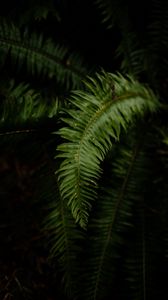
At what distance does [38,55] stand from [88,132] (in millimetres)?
874

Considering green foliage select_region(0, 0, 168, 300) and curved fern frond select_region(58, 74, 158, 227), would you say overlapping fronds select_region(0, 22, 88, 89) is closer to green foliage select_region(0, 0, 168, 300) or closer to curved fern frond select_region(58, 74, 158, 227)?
green foliage select_region(0, 0, 168, 300)

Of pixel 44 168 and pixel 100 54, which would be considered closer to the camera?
pixel 44 168

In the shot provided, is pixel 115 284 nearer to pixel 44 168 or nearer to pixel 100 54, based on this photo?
pixel 44 168

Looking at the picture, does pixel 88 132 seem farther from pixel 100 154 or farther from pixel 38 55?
pixel 38 55

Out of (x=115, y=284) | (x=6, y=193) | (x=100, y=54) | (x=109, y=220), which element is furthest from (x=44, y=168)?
(x=100, y=54)

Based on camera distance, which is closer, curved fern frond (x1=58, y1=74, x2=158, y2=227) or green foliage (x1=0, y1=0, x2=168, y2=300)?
curved fern frond (x1=58, y1=74, x2=158, y2=227)

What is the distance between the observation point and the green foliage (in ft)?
5.98

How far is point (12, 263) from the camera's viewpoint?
7.88 ft

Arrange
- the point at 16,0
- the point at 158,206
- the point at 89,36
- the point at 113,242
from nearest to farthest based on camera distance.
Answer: the point at 113,242 < the point at 158,206 < the point at 16,0 < the point at 89,36

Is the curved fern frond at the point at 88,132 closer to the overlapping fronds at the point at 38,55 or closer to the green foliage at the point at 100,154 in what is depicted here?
the green foliage at the point at 100,154

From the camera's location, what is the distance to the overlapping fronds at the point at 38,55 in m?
2.22

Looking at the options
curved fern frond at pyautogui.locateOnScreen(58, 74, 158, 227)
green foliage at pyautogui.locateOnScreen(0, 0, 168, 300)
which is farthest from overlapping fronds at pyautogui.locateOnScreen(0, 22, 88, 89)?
curved fern frond at pyautogui.locateOnScreen(58, 74, 158, 227)

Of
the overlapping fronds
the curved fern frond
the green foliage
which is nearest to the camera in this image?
the curved fern frond

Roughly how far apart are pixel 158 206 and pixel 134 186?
214 mm
